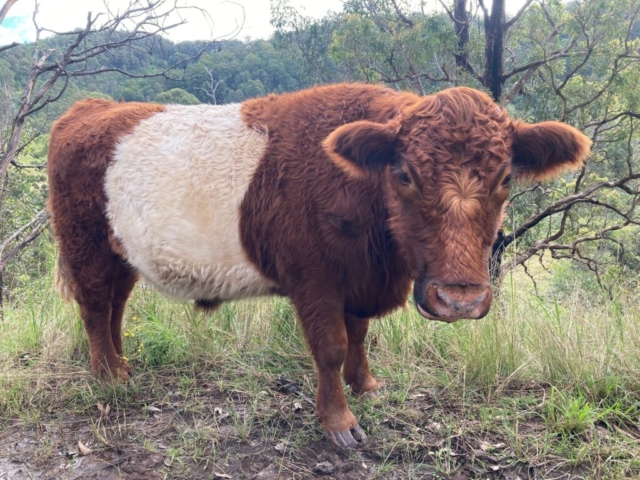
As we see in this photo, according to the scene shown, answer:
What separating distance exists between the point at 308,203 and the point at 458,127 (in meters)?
0.88

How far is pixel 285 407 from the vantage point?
120 inches

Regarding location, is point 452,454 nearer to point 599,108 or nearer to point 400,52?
point 400,52

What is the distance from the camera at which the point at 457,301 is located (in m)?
2.00

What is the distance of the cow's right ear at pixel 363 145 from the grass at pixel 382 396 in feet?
4.62

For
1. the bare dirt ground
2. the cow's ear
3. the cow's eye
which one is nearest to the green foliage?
the bare dirt ground

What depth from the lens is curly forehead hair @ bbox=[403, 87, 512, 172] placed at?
2.12 metres

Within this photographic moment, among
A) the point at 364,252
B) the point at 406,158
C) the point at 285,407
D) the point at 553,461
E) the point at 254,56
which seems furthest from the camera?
the point at 254,56

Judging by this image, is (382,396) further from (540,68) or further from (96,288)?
→ (540,68)

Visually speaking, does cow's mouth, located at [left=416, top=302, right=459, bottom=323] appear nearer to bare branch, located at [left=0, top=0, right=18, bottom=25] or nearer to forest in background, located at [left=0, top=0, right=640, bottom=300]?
bare branch, located at [left=0, top=0, right=18, bottom=25]

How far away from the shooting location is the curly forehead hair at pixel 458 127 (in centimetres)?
212

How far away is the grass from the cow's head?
96cm

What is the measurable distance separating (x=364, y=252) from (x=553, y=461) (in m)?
1.32

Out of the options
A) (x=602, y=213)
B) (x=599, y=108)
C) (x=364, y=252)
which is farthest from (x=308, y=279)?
(x=602, y=213)

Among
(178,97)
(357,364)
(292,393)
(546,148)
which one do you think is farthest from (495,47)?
(292,393)
